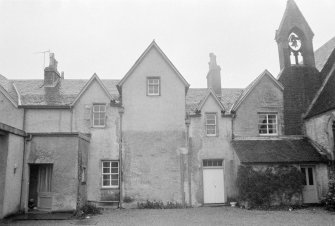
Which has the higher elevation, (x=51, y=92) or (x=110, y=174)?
(x=51, y=92)

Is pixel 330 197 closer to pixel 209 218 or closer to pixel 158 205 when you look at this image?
pixel 209 218

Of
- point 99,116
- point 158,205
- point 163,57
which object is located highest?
point 163,57

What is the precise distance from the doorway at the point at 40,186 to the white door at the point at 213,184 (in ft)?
32.5

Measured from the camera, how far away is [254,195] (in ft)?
60.0

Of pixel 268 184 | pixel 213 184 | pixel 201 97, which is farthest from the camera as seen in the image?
pixel 201 97

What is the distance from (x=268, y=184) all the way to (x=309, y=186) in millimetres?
3626

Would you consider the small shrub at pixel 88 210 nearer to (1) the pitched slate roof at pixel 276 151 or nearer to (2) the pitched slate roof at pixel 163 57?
(2) the pitched slate roof at pixel 163 57

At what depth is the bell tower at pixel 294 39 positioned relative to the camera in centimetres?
2358

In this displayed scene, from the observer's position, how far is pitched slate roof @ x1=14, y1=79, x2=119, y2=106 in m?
21.0

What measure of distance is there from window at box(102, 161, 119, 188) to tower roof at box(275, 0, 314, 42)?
53.4 ft

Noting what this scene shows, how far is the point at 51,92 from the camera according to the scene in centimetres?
2230

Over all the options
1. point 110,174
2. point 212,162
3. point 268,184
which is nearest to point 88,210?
point 110,174

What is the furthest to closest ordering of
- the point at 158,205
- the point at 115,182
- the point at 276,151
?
the point at 276,151
the point at 115,182
the point at 158,205

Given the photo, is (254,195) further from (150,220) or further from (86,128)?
(86,128)
